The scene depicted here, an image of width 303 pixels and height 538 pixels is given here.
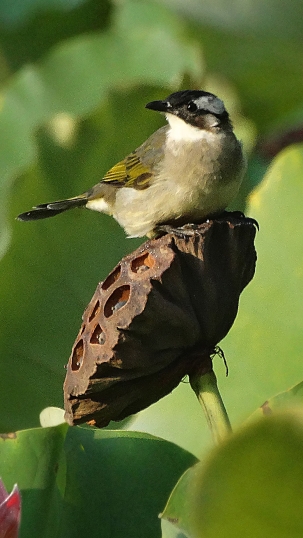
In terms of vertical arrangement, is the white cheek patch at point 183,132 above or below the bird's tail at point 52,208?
above

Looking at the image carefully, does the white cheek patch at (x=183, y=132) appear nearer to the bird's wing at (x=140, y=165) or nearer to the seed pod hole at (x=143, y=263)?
the bird's wing at (x=140, y=165)

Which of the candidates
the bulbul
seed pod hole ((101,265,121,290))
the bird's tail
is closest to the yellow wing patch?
the bulbul

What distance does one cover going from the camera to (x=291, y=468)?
75 cm

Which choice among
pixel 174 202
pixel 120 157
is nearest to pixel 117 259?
pixel 174 202

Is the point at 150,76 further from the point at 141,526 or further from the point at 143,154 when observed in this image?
the point at 141,526

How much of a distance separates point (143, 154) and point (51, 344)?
25.9 inches

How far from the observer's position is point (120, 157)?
2.27 m

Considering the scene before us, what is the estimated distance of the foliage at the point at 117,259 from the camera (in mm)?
782

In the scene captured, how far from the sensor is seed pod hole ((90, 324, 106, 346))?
123 cm

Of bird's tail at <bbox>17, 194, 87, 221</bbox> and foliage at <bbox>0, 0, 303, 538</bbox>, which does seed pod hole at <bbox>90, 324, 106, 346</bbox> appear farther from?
bird's tail at <bbox>17, 194, 87, 221</bbox>

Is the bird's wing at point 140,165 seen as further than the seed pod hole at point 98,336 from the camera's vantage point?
Yes

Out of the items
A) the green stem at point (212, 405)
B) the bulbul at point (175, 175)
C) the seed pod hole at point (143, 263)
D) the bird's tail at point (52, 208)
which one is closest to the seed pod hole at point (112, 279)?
the seed pod hole at point (143, 263)

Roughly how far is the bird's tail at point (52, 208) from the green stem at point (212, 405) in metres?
0.81

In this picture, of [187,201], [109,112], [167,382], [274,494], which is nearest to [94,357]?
[167,382]
